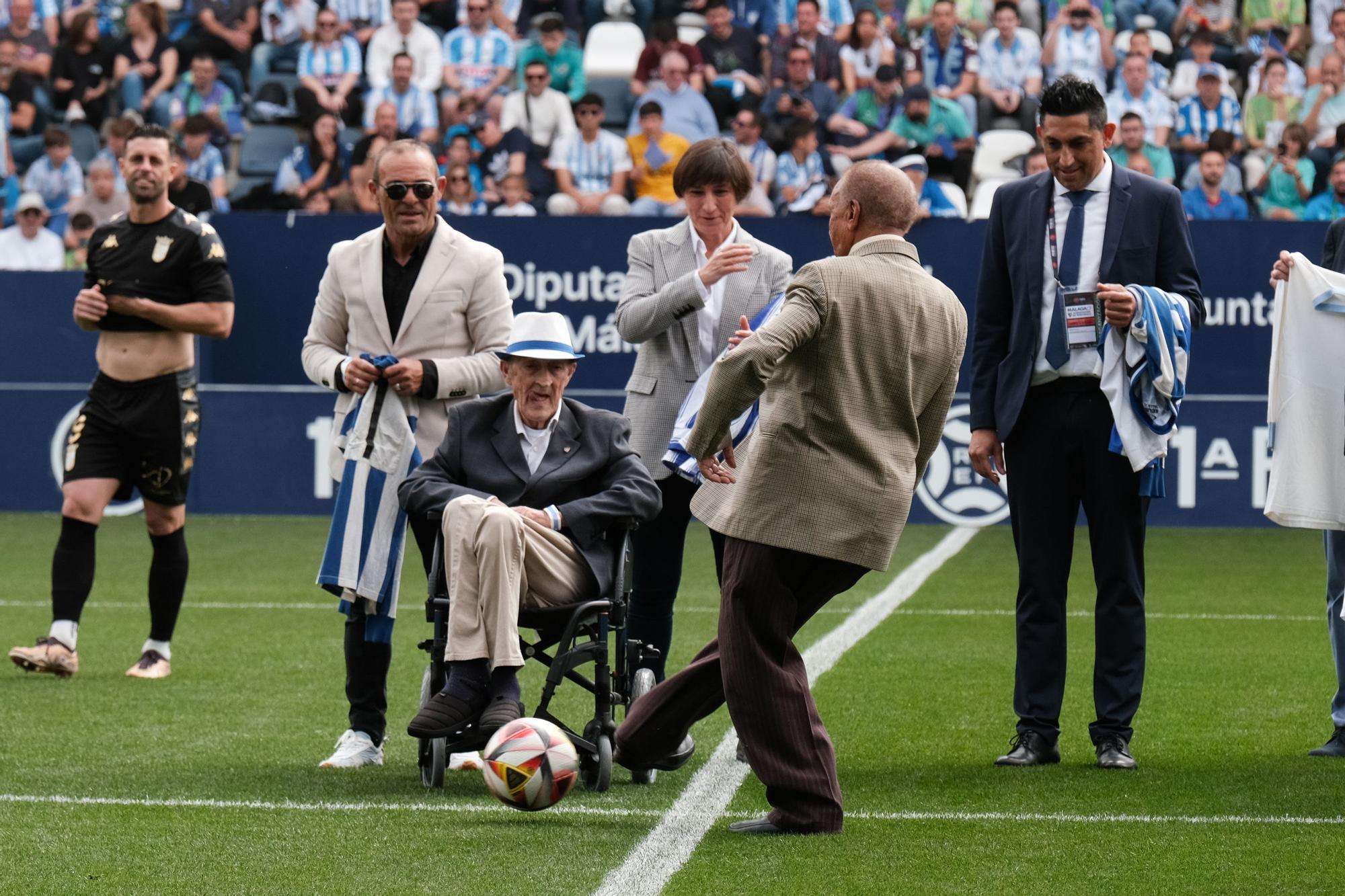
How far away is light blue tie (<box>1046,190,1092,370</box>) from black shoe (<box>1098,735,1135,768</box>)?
120 cm

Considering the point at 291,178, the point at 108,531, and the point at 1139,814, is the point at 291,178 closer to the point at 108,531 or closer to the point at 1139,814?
the point at 108,531

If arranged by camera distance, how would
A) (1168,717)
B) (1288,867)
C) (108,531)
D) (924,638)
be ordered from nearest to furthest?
(1288,867) → (1168,717) → (924,638) → (108,531)

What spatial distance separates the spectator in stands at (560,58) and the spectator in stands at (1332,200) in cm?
675

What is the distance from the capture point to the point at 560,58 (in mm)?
18984

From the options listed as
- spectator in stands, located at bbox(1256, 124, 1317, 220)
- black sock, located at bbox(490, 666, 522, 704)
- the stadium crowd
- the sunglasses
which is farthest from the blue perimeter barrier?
black sock, located at bbox(490, 666, 522, 704)

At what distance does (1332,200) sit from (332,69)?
9448 mm

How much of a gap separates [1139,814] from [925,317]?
1.55 m

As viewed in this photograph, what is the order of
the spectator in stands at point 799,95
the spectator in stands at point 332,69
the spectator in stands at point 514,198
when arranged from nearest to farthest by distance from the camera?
the spectator in stands at point 514,198, the spectator in stands at point 799,95, the spectator in stands at point 332,69

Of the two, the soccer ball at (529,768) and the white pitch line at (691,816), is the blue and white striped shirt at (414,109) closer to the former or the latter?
the white pitch line at (691,816)

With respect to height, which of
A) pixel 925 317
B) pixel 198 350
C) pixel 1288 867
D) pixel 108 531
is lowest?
pixel 108 531

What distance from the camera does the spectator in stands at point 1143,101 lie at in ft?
59.3

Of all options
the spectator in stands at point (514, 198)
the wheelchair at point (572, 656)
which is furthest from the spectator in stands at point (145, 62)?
the wheelchair at point (572, 656)

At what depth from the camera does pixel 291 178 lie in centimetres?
1828

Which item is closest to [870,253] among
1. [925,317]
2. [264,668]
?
[925,317]
